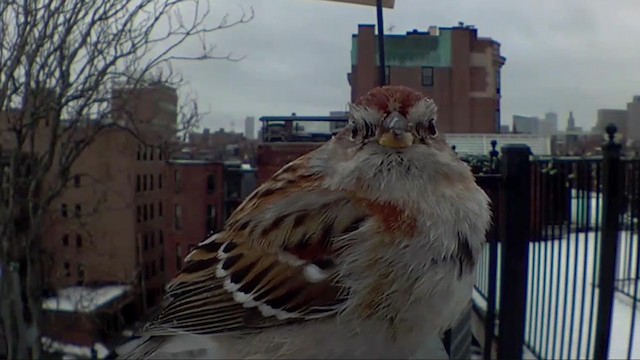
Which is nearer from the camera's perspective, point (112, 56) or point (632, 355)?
point (632, 355)

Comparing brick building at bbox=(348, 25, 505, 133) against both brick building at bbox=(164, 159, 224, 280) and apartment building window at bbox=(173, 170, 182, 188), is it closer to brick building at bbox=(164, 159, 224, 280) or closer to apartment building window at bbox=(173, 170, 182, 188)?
brick building at bbox=(164, 159, 224, 280)

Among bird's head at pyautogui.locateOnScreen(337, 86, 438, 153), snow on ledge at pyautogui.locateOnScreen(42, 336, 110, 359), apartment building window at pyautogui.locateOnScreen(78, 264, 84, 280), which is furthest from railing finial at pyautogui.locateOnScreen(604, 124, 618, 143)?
apartment building window at pyautogui.locateOnScreen(78, 264, 84, 280)

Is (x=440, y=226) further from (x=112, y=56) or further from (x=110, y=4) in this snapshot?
(x=112, y=56)

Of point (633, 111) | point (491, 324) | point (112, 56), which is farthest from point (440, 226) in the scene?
point (112, 56)

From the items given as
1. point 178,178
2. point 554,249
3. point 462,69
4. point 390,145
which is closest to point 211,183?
point 178,178

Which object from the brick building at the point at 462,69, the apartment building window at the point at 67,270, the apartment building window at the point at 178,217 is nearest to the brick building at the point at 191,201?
the apartment building window at the point at 178,217

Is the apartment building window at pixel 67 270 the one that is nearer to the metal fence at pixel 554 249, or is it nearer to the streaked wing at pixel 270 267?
the metal fence at pixel 554 249
